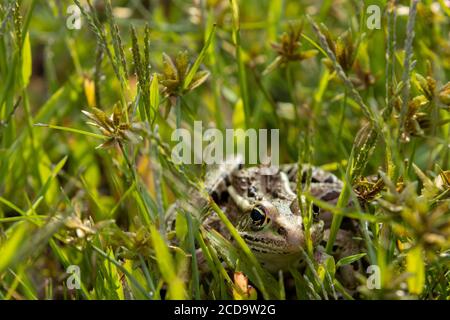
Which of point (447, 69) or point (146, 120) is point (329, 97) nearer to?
point (447, 69)

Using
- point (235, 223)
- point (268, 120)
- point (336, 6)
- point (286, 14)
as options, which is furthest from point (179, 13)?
point (235, 223)

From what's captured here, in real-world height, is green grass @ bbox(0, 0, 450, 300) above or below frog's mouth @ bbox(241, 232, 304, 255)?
above

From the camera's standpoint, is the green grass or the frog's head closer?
the green grass

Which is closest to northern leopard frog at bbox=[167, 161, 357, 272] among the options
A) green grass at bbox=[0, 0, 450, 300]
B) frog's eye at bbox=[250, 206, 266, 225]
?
frog's eye at bbox=[250, 206, 266, 225]

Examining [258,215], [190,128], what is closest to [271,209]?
[258,215]

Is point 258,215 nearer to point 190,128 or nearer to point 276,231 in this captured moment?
point 276,231

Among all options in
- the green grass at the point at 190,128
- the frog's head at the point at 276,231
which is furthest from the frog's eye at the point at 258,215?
the green grass at the point at 190,128

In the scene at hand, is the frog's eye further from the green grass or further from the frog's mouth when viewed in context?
the green grass
